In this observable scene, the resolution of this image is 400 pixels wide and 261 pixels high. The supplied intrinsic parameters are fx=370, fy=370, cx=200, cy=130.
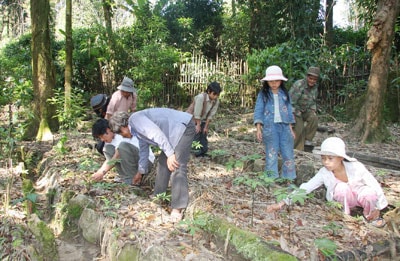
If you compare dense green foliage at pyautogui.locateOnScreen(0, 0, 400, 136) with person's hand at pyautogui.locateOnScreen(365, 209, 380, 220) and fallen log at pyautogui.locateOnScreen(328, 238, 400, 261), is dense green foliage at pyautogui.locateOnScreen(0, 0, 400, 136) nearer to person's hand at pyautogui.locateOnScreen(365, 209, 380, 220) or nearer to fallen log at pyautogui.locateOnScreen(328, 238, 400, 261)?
person's hand at pyautogui.locateOnScreen(365, 209, 380, 220)

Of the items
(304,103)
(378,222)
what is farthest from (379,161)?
(378,222)

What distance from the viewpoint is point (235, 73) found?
12.3m

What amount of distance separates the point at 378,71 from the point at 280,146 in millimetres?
3509

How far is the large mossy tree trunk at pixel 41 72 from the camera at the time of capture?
763 cm

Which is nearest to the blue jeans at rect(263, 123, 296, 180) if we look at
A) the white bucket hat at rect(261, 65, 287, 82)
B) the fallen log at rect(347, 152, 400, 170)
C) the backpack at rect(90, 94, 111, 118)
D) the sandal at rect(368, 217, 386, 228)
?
the white bucket hat at rect(261, 65, 287, 82)

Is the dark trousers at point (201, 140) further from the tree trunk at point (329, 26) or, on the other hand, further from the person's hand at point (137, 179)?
the tree trunk at point (329, 26)

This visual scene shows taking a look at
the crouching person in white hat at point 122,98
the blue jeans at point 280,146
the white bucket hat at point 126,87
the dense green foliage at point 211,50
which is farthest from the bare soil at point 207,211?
the dense green foliage at point 211,50

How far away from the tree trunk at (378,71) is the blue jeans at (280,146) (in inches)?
125

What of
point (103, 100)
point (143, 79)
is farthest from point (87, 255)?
point (143, 79)

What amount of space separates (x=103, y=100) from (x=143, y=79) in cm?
650

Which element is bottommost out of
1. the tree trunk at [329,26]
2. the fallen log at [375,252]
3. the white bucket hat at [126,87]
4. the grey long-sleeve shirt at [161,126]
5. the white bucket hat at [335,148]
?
the fallen log at [375,252]

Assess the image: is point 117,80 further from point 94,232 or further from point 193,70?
point 94,232

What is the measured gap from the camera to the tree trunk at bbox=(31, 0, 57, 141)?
763cm

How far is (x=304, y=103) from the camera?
19.7 feet
